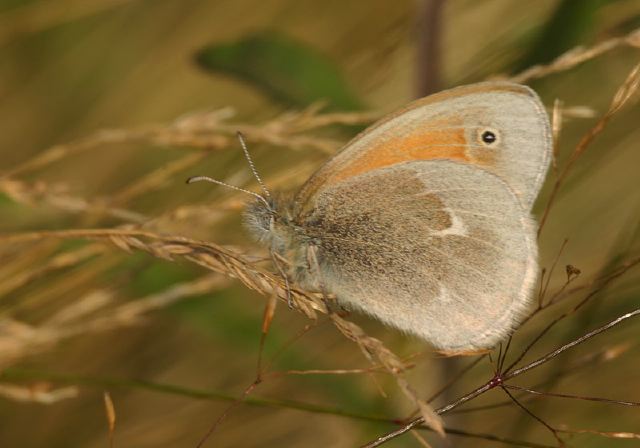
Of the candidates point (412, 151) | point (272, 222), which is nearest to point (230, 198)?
point (272, 222)

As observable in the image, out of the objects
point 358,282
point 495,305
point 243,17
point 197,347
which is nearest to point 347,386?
point 358,282

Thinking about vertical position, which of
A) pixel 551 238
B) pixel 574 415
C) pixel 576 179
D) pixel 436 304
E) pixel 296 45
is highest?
pixel 296 45

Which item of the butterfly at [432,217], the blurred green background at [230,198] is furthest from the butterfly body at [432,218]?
the blurred green background at [230,198]

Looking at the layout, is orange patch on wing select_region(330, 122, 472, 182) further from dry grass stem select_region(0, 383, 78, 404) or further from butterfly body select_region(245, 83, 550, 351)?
dry grass stem select_region(0, 383, 78, 404)

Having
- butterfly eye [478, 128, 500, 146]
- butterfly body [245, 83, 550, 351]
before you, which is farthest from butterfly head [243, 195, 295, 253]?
butterfly eye [478, 128, 500, 146]

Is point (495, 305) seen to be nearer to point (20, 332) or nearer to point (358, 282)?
point (358, 282)

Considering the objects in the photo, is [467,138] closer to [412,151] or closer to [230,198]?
[412,151]

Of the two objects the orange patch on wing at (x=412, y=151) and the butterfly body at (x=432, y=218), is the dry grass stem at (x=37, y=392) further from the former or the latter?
the orange patch on wing at (x=412, y=151)
